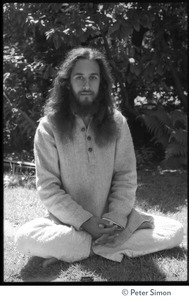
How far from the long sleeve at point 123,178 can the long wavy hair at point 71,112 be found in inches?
4.4

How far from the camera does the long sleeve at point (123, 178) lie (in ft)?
11.0

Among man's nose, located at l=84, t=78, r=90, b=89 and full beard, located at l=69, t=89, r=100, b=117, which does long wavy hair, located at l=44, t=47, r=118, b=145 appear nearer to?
full beard, located at l=69, t=89, r=100, b=117

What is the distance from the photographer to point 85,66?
326 cm

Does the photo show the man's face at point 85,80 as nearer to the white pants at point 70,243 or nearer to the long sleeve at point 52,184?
the long sleeve at point 52,184

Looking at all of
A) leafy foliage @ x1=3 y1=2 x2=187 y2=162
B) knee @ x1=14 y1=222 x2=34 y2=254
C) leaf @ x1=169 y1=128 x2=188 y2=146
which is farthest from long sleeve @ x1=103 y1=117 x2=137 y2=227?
leaf @ x1=169 y1=128 x2=188 y2=146

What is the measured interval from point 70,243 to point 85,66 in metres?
1.41

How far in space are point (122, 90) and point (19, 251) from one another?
4.18 meters

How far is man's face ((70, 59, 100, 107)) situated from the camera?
3.25 m

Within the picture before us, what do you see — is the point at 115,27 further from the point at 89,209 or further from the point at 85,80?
the point at 89,209

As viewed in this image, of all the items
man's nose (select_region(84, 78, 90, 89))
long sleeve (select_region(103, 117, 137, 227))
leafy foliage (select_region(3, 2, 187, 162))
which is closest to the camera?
man's nose (select_region(84, 78, 90, 89))

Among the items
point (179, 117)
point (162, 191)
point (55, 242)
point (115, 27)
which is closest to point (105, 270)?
point (55, 242)

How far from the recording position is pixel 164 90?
7.46 meters

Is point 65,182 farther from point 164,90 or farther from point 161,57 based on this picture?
point 164,90
